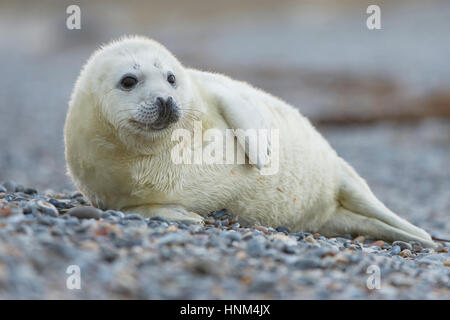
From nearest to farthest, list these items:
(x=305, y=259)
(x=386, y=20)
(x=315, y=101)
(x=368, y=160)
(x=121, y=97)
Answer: (x=305, y=259)
(x=121, y=97)
(x=368, y=160)
(x=315, y=101)
(x=386, y=20)

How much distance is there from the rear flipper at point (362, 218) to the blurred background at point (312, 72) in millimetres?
1586

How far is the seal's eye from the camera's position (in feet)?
14.5

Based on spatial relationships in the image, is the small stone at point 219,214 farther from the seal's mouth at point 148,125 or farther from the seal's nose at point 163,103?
the seal's nose at point 163,103

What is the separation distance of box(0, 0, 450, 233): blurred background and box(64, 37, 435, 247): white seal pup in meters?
2.54

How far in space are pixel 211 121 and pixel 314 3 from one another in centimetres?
3830

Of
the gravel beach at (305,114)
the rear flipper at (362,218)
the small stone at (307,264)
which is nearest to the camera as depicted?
the gravel beach at (305,114)

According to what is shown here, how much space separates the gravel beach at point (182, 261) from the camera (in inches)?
121

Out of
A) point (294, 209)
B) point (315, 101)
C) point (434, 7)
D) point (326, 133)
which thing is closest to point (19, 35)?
point (434, 7)

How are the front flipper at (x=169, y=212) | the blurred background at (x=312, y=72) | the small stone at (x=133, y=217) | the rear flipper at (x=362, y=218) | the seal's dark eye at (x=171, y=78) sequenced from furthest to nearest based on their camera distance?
the blurred background at (x=312, y=72) → the rear flipper at (x=362, y=218) → the seal's dark eye at (x=171, y=78) → the front flipper at (x=169, y=212) → the small stone at (x=133, y=217)

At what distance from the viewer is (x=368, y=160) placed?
39.5ft

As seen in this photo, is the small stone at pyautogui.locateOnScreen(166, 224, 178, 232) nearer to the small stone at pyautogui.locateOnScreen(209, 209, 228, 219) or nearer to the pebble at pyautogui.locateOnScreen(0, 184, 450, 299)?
the pebble at pyautogui.locateOnScreen(0, 184, 450, 299)

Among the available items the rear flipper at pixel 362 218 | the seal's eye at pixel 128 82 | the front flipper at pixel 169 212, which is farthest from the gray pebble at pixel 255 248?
the rear flipper at pixel 362 218

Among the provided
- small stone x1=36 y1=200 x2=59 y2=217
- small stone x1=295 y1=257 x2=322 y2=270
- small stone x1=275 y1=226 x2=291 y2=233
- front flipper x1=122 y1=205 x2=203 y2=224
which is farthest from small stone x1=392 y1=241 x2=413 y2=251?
small stone x1=36 y1=200 x2=59 y2=217

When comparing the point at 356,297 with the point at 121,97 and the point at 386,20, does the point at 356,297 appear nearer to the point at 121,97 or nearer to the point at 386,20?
the point at 121,97
